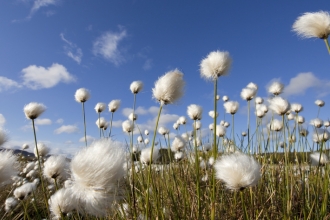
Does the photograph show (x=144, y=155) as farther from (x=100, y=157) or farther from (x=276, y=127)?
(x=276, y=127)

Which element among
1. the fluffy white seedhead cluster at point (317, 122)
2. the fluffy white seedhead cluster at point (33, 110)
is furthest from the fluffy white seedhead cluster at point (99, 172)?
the fluffy white seedhead cluster at point (317, 122)

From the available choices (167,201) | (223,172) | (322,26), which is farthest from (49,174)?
(322,26)

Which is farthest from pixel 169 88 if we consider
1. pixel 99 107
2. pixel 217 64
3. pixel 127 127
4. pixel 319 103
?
pixel 319 103

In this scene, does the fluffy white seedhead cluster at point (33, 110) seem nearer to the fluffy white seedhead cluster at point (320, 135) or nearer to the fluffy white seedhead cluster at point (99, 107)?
the fluffy white seedhead cluster at point (99, 107)

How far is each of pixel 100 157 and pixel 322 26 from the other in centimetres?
235

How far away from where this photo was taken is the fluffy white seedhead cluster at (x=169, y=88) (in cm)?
187

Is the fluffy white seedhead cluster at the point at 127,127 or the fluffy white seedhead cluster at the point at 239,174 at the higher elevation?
the fluffy white seedhead cluster at the point at 127,127

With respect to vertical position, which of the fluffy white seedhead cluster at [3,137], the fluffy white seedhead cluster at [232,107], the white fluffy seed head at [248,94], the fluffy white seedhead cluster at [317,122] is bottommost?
the fluffy white seedhead cluster at [3,137]

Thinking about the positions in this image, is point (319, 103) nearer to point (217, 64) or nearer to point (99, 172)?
point (217, 64)

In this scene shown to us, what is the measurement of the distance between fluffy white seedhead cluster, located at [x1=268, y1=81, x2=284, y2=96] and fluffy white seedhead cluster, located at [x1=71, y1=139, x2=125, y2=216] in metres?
3.62

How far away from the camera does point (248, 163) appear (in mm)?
1845

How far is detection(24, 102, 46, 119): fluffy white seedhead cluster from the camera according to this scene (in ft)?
10.5

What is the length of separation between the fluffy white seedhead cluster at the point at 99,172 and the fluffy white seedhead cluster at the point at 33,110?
2087 mm

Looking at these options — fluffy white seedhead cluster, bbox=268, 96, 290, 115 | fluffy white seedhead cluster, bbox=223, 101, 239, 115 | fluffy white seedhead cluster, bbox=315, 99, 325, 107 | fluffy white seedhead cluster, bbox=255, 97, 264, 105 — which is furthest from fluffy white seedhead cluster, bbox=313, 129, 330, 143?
fluffy white seedhead cluster, bbox=315, 99, 325, 107
